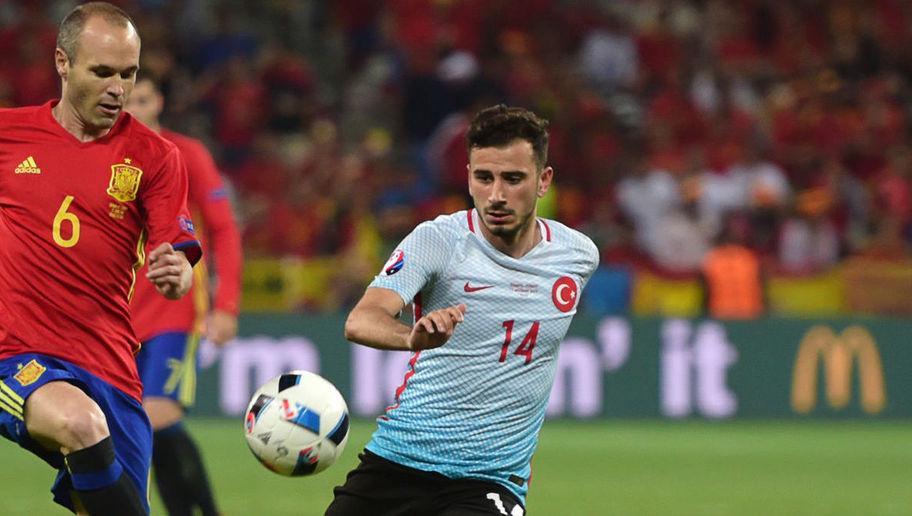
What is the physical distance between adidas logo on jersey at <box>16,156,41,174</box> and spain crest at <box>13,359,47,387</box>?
0.61 m

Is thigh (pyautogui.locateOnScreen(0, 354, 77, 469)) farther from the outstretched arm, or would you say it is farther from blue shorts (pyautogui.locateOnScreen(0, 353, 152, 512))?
the outstretched arm

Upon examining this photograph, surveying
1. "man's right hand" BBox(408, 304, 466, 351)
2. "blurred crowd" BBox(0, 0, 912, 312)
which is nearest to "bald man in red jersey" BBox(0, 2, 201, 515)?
"man's right hand" BBox(408, 304, 466, 351)

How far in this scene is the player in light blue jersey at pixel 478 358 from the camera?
5.03 metres

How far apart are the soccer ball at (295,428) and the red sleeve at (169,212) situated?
20.5 inches

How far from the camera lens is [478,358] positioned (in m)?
5.11

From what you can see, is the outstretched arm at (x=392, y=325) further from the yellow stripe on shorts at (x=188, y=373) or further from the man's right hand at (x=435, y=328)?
the yellow stripe on shorts at (x=188, y=373)

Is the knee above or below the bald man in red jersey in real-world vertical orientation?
below

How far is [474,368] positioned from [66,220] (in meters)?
1.34

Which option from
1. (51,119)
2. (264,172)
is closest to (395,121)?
(264,172)

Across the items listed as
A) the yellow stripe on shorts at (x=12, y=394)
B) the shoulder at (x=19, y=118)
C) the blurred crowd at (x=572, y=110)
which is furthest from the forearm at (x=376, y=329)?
the blurred crowd at (x=572, y=110)

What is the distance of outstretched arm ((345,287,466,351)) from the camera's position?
4.34m

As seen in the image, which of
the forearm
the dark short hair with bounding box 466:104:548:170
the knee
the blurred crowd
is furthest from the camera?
the blurred crowd

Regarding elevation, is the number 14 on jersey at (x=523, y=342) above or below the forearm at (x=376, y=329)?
below

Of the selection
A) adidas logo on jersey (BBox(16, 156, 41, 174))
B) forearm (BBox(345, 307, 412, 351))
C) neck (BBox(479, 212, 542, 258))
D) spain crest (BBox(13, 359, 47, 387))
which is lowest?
spain crest (BBox(13, 359, 47, 387))
